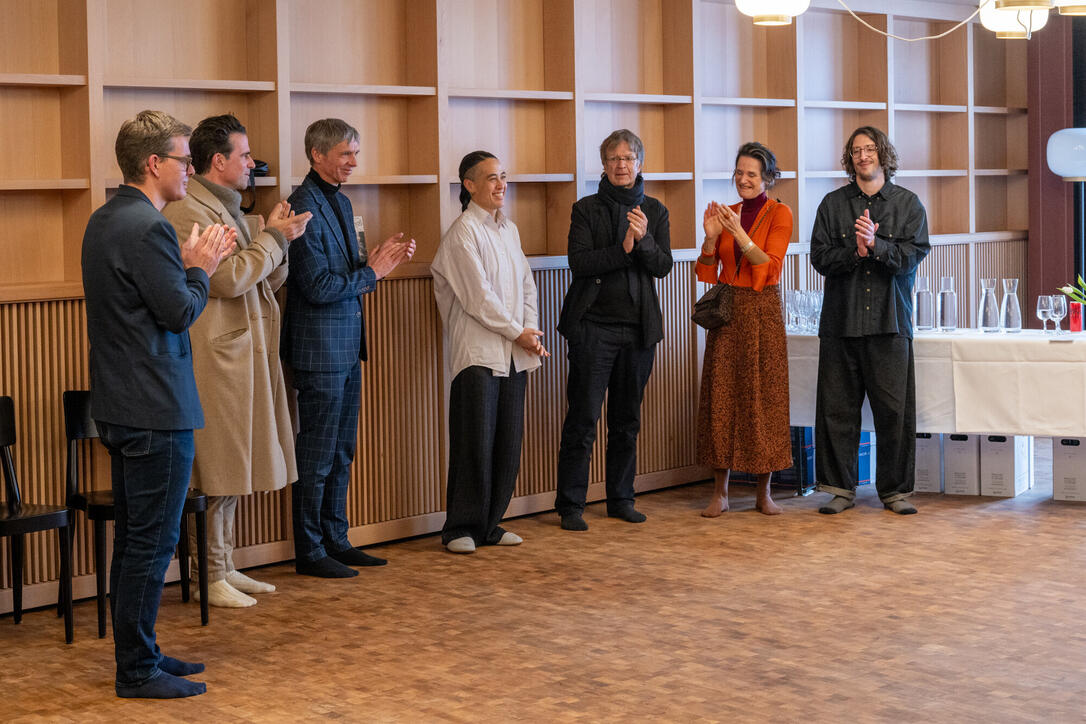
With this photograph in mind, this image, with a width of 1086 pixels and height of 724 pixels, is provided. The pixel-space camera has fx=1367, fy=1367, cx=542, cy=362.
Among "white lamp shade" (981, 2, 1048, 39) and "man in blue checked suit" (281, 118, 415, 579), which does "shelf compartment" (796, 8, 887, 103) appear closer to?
"white lamp shade" (981, 2, 1048, 39)

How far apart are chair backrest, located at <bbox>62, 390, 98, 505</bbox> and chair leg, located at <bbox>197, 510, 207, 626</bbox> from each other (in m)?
0.51

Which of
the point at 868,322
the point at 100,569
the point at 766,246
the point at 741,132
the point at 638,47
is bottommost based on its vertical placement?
the point at 100,569

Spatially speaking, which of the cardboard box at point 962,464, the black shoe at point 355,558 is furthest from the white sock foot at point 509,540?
the cardboard box at point 962,464

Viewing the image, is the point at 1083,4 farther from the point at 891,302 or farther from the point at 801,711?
the point at 801,711

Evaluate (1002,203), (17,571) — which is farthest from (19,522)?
(1002,203)

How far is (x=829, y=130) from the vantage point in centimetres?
853

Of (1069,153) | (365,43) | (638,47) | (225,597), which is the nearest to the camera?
(225,597)

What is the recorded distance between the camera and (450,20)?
6.52m

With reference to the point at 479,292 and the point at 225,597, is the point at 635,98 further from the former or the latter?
the point at 225,597

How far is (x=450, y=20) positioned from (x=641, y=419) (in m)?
2.30

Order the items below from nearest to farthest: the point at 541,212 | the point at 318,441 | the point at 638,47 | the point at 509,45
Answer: the point at 318,441, the point at 509,45, the point at 541,212, the point at 638,47

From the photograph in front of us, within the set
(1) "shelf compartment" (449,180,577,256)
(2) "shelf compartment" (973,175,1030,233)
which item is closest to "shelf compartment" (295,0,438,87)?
(1) "shelf compartment" (449,180,577,256)

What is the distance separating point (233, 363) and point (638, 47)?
3.39 metres

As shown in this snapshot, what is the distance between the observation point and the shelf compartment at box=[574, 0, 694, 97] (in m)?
7.20
